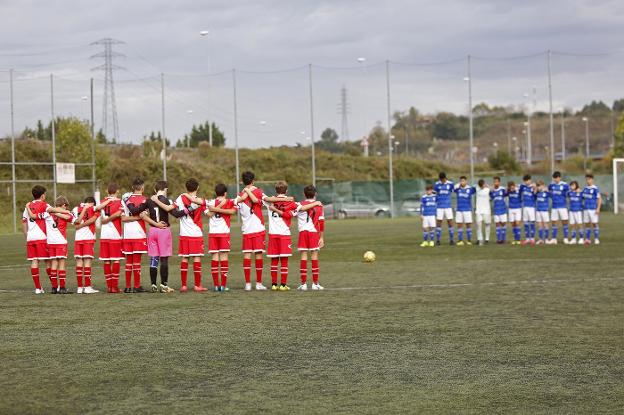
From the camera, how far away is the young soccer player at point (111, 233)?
677 inches

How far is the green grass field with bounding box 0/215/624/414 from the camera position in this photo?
8266 millimetres

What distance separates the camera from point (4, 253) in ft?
100

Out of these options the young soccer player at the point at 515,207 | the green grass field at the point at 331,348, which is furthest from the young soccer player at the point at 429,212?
the green grass field at the point at 331,348

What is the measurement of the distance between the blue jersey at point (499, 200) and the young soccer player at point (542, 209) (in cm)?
103

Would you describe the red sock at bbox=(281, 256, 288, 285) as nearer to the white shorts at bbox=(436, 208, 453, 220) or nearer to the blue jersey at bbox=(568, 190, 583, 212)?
the white shorts at bbox=(436, 208, 453, 220)

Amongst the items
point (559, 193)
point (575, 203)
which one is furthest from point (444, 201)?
point (575, 203)

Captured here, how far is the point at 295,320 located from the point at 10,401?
564 cm

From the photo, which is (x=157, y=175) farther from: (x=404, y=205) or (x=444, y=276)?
(x=444, y=276)

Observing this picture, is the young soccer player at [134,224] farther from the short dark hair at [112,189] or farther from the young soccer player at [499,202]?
the young soccer player at [499,202]

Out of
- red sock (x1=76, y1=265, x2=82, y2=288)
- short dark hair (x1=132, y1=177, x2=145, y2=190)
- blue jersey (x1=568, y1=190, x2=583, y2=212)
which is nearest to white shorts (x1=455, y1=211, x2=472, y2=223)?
blue jersey (x1=568, y1=190, x2=583, y2=212)

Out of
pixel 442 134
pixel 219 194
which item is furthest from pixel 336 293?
pixel 442 134

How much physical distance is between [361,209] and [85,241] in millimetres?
46490

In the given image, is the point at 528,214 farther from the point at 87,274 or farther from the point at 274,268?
the point at 87,274

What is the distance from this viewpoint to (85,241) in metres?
17.6
